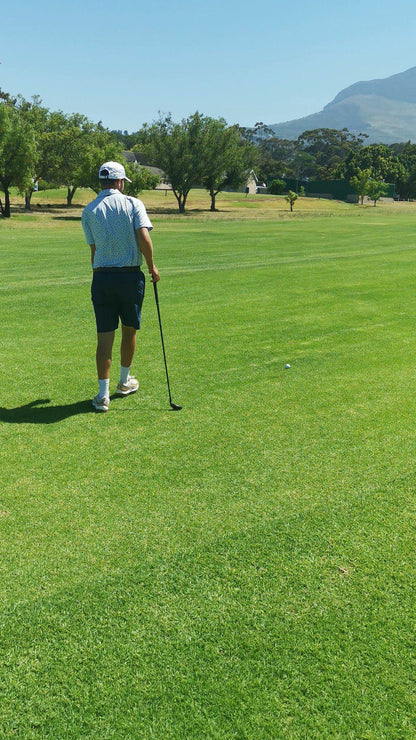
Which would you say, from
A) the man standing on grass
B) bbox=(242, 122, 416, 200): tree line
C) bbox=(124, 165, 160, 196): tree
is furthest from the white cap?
bbox=(242, 122, 416, 200): tree line

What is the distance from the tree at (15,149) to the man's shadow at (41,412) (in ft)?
133

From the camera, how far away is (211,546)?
3.48 m

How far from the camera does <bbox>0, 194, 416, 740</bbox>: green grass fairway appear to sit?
95.1 inches

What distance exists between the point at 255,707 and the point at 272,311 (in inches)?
347

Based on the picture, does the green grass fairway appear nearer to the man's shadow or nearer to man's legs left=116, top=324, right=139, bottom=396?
the man's shadow

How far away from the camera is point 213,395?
6180mm

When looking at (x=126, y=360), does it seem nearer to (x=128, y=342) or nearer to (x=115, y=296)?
(x=128, y=342)

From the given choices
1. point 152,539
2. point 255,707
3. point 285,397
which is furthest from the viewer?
point 285,397

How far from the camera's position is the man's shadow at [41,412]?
17.7 ft

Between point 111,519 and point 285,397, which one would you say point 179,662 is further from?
point 285,397

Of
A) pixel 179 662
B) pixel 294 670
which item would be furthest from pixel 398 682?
pixel 179 662

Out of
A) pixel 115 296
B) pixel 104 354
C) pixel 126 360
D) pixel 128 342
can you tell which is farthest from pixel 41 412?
pixel 115 296

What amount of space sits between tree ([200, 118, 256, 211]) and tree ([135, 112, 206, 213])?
79 cm

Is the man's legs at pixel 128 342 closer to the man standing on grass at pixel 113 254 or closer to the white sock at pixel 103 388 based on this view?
the man standing on grass at pixel 113 254
